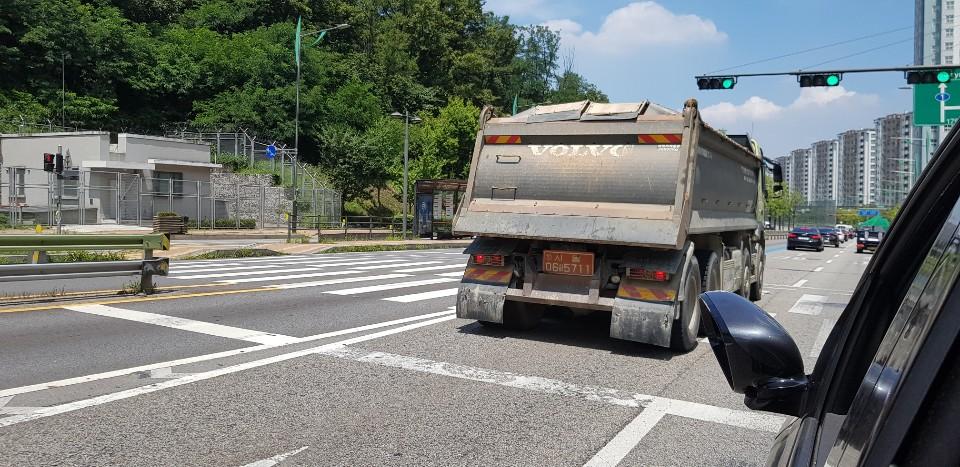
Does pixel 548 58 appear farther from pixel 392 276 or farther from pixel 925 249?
pixel 925 249

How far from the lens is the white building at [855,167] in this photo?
124m

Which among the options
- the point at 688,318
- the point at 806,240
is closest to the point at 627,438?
the point at 688,318

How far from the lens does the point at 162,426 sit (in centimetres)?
474

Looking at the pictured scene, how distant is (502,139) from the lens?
28.6 feet

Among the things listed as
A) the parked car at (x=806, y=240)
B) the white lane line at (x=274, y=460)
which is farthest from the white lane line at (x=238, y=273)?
the parked car at (x=806, y=240)

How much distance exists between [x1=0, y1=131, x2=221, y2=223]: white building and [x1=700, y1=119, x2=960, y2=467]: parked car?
124 ft

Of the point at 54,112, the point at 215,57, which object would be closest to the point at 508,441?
the point at 54,112

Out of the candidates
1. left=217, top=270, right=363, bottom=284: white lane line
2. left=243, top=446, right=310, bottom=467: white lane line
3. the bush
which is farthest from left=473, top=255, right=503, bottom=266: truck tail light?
the bush

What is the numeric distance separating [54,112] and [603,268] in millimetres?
52566

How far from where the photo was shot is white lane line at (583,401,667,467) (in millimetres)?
4328

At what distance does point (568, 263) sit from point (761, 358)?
627cm

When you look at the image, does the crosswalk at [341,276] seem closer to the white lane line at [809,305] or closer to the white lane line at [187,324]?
the white lane line at [187,324]

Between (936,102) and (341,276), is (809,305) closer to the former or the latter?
(341,276)

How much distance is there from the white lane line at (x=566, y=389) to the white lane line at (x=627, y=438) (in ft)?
0.52
